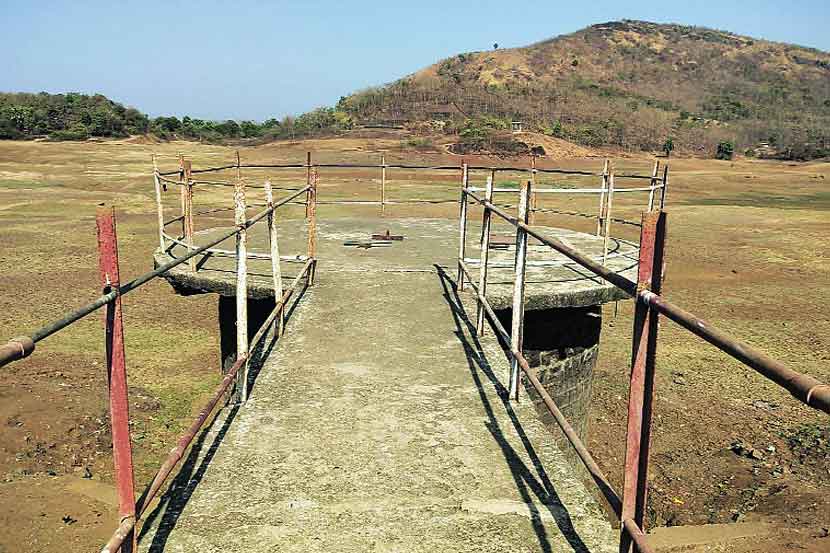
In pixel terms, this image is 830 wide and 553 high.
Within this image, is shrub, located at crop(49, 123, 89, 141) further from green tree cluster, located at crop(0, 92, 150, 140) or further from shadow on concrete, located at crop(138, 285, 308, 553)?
shadow on concrete, located at crop(138, 285, 308, 553)

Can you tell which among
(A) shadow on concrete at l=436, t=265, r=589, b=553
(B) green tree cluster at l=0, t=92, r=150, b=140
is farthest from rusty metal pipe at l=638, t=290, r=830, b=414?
(B) green tree cluster at l=0, t=92, r=150, b=140

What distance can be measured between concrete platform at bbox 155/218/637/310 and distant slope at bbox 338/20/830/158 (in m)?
36.4

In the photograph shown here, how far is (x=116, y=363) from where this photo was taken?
225 centimetres

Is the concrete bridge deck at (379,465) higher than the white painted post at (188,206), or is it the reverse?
the white painted post at (188,206)

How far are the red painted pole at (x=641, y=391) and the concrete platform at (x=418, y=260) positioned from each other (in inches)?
157

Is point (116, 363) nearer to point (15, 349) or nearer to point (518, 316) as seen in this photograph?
point (15, 349)

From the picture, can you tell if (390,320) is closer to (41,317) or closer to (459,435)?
(459,435)

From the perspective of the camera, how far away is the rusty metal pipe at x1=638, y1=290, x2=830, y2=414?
135 cm

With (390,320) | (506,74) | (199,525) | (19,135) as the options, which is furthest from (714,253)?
(506,74)

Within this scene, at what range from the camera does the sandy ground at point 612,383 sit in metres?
5.77

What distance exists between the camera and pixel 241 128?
2281 inches

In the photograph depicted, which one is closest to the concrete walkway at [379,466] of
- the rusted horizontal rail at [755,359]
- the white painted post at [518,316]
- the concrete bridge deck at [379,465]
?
the concrete bridge deck at [379,465]

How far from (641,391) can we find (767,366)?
2.33ft

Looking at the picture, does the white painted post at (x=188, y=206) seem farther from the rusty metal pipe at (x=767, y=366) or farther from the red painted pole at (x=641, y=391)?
the rusty metal pipe at (x=767, y=366)
